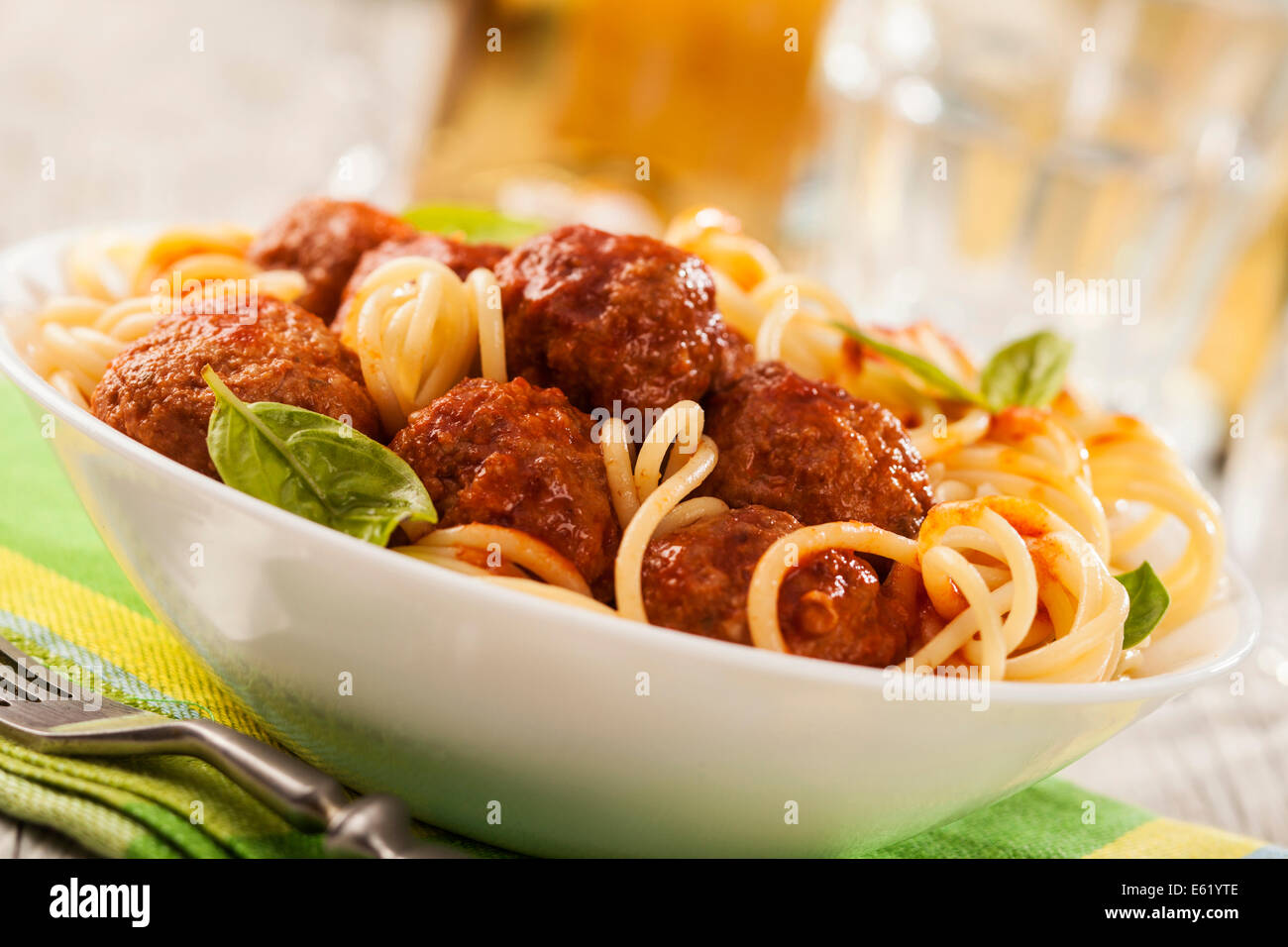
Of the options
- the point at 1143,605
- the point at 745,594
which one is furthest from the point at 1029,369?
the point at 745,594

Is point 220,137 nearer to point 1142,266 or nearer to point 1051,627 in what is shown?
point 1142,266

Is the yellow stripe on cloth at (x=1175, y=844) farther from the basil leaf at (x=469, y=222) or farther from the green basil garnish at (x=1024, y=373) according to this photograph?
the basil leaf at (x=469, y=222)

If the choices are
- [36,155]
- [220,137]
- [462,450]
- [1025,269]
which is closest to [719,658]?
[462,450]

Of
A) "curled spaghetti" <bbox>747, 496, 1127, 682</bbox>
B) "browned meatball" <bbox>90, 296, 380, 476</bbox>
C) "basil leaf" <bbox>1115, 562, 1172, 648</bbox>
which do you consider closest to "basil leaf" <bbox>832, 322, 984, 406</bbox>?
"curled spaghetti" <bbox>747, 496, 1127, 682</bbox>

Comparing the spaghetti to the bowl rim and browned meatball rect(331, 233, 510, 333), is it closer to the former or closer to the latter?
browned meatball rect(331, 233, 510, 333)

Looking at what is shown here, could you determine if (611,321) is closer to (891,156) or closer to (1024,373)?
(1024,373)

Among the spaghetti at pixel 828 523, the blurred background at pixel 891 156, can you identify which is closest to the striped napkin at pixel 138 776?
the spaghetti at pixel 828 523
